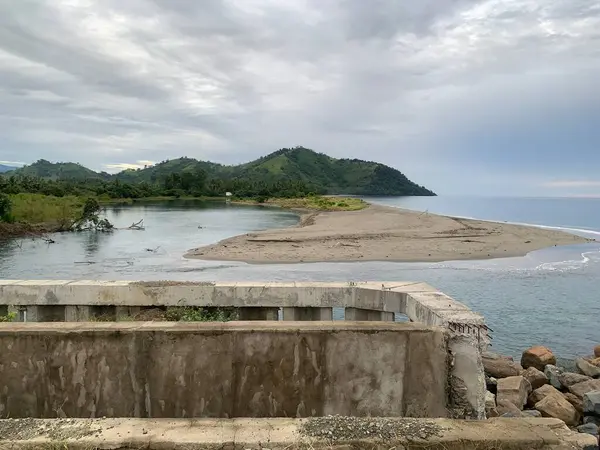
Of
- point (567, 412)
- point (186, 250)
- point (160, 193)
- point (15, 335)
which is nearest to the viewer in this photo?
point (15, 335)

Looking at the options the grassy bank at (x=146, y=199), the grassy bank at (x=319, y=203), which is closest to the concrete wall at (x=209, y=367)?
the grassy bank at (x=319, y=203)

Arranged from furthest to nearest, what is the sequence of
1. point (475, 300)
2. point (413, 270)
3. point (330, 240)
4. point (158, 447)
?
point (330, 240) → point (413, 270) → point (475, 300) → point (158, 447)

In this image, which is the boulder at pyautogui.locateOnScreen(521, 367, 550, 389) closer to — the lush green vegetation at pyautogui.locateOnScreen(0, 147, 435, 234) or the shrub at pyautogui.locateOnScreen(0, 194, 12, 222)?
the lush green vegetation at pyautogui.locateOnScreen(0, 147, 435, 234)

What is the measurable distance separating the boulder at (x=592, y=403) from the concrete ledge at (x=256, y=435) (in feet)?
19.9

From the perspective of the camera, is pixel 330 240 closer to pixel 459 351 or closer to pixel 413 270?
pixel 413 270

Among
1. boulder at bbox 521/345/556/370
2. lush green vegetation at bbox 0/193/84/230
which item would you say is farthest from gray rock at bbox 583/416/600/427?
lush green vegetation at bbox 0/193/84/230

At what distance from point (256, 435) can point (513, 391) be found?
7.19 meters

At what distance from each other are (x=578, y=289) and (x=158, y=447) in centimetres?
2246

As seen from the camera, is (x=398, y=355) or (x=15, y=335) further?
(x=398, y=355)

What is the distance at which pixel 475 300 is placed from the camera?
1930 centimetres

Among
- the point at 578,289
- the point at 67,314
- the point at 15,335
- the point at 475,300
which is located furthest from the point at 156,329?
the point at 578,289

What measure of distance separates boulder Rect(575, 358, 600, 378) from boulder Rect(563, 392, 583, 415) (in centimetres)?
165

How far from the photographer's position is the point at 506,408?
28.9 ft

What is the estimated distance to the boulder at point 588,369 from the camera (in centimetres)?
1164
